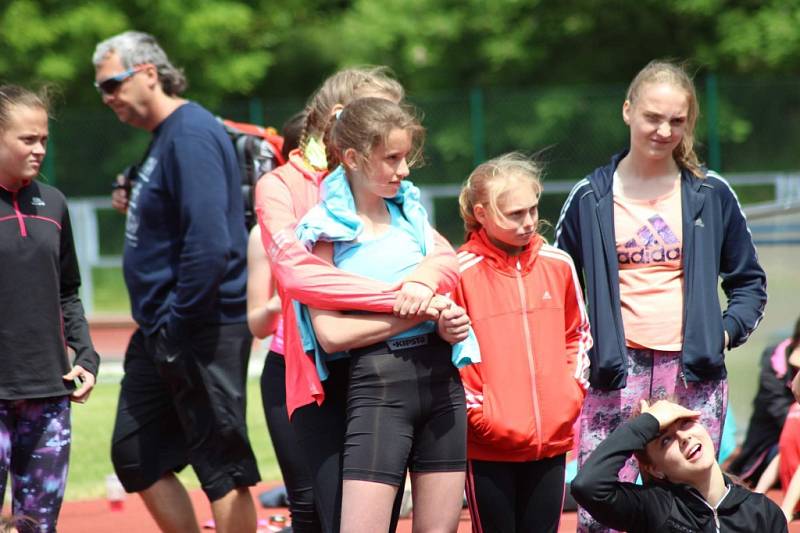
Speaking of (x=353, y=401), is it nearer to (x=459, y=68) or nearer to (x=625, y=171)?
(x=625, y=171)

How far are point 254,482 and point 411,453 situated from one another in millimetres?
1524

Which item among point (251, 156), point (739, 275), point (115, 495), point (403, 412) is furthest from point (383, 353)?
point (115, 495)

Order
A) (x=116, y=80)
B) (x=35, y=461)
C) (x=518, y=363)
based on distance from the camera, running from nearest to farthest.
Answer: (x=518, y=363) → (x=35, y=461) → (x=116, y=80)

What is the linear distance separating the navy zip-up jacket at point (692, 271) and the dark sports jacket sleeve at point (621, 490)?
544mm

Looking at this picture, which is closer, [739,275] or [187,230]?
[739,275]

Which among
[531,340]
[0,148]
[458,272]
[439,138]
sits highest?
[0,148]

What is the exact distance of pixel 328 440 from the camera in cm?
385

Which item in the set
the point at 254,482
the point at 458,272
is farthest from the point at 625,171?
the point at 254,482

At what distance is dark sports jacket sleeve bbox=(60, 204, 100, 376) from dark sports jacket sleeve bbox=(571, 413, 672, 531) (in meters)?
1.81

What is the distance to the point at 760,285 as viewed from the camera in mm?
4695

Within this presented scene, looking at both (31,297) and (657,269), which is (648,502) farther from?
(31,297)

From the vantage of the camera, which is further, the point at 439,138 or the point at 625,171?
the point at 439,138

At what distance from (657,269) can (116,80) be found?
93.2 inches

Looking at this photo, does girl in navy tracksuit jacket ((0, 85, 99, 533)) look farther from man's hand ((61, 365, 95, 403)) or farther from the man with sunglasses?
the man with sunglasses
